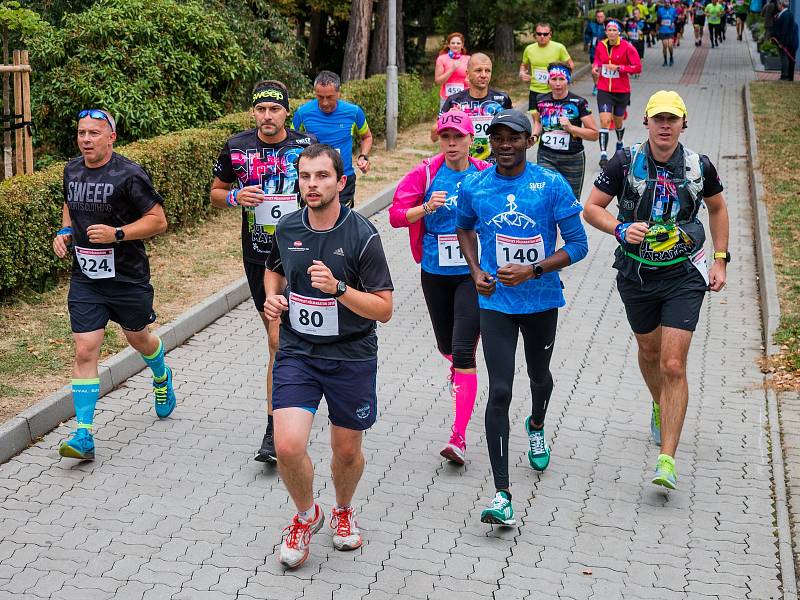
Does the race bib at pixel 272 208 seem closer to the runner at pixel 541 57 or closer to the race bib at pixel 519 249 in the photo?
the race bib at pixel 519 249

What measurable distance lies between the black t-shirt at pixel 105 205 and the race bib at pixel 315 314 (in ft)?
5.85

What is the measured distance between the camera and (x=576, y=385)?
8.50 metres

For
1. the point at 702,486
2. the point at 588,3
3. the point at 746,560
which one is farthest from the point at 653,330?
the point at 588,3

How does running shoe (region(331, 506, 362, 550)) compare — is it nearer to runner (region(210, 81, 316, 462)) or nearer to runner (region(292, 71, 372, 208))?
runner (region(210, 81, 316, 462))

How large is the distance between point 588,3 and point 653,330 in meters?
47.3

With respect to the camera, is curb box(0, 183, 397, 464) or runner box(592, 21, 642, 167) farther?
runner box(592, 21, 642, 167)

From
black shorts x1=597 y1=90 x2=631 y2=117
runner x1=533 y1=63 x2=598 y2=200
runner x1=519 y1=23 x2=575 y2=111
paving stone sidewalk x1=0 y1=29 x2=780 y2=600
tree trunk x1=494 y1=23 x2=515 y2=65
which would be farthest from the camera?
tree trunk x1=494 y1=23 x2=515 y2=65

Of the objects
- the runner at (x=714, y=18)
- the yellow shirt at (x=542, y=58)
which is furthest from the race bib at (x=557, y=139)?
the runner at (x=714, y=18)

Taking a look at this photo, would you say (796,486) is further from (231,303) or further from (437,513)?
(231,303)

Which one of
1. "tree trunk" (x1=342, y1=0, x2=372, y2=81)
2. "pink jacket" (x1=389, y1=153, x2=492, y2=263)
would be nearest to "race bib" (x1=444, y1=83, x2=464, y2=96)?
"tree trunk" (x1=342, y1=0, x2=372, y2=81)

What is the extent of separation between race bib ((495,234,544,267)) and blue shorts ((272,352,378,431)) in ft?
3.45

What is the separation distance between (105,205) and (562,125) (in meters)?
5.62

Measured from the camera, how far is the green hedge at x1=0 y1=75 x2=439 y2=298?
970 cm

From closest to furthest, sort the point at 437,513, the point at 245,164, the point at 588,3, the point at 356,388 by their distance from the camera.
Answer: the point at 356,388, the point at 437,513, the point at 245,164, the point at 588,3
